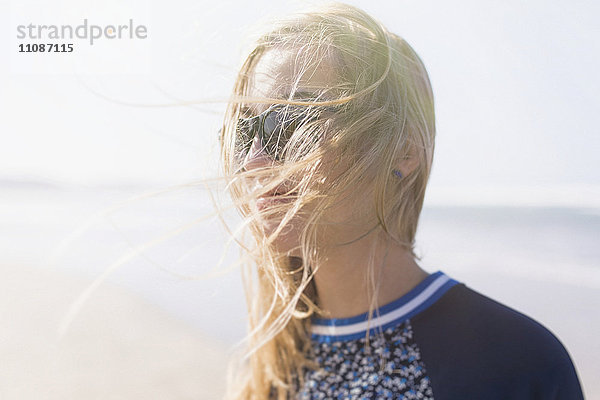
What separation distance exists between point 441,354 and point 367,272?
303 mm

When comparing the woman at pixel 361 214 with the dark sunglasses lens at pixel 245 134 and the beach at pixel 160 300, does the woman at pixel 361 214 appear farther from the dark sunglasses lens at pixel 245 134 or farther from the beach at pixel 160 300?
the beach at pixel 160 300

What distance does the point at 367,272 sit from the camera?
5.17 ft

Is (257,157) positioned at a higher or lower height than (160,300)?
higher

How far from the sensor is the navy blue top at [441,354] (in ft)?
4.29

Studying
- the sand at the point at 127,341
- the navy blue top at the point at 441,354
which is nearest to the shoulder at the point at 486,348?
the navy blue top at the point at 441,354

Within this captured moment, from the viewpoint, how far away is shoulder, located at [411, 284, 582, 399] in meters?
1.30

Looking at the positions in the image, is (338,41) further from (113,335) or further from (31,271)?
(31,271)

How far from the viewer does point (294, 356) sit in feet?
5.51

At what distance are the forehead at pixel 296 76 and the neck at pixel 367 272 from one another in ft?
1.49

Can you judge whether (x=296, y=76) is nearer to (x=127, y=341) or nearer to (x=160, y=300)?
(x=127, y=341)

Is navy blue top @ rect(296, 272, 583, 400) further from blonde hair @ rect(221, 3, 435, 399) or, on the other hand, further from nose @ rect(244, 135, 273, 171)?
nose @ rect(244, 135, 273, 171)

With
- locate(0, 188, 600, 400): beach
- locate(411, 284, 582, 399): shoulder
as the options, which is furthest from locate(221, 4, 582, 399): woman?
locate(0, 188, 600, 400): beach

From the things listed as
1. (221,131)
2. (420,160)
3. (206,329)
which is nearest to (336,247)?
(420,160)

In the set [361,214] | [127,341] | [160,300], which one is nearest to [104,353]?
[127,341]
